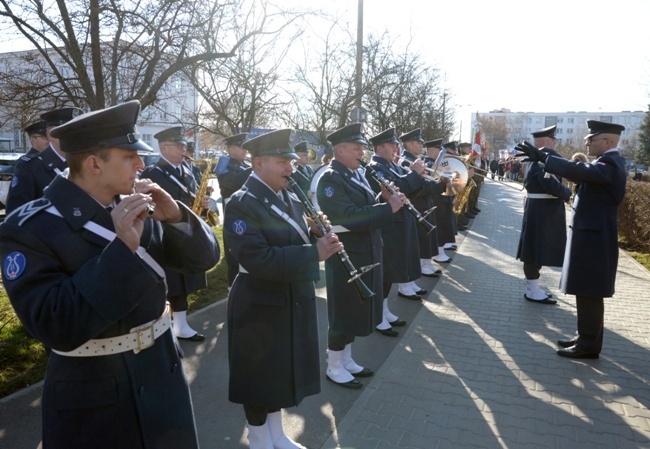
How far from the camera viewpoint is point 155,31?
23.7ft

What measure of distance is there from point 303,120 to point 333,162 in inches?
412

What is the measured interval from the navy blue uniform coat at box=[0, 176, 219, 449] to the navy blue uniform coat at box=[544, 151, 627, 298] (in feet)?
14.5

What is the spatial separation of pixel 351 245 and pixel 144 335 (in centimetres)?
305

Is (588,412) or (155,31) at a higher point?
(155,31)

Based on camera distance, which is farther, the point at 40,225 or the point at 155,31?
the point at 155,31

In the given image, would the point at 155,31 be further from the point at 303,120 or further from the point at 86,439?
the point at 303,120

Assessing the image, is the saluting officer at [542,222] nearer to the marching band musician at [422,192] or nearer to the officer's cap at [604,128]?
the marching band musician at [422,192]

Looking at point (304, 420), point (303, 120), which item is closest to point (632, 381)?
point (304, 420)

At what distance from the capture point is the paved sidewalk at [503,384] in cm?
388

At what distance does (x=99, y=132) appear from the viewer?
198 cm

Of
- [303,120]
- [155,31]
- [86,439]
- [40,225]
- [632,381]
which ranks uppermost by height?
[155,31]

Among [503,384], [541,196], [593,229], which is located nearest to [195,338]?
[503,384]

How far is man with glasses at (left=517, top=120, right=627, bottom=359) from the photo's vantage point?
5184mm

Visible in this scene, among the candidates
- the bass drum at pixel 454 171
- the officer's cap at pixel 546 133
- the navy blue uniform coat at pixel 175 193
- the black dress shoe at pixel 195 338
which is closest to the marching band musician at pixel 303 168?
the bass drum at pixel 454 171
